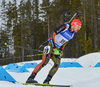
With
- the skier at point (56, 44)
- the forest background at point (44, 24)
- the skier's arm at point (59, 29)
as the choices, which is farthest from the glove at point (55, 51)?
the forest background at point (44, 24)

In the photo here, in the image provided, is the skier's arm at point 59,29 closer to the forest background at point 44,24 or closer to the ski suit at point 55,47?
the ski suit at point 55,47

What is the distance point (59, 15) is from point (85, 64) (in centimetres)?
1558

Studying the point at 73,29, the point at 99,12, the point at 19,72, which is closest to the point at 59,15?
the point at 99,12

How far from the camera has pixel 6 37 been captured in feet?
108

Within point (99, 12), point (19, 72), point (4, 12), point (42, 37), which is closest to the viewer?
point (19, 72)

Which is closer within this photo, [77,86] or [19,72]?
[77,86]

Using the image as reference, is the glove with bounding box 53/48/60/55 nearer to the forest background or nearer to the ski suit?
the ski suit

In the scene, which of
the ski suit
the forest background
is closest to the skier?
the ski suit

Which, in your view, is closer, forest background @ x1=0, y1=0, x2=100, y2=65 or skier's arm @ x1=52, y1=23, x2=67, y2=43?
skier's arm @ x1=52, y1=23, x2=67, y2=43

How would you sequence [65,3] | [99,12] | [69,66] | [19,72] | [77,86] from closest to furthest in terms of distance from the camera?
[77,86] < [19,72] < [69,66] < [65,3] < [99,12]

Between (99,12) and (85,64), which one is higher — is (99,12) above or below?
above

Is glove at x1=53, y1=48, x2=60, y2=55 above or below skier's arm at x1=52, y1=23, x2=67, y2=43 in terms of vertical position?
below

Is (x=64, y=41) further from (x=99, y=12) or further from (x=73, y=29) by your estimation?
(x=99, y=12)

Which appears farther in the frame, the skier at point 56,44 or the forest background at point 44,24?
the forest background at point 44,24
